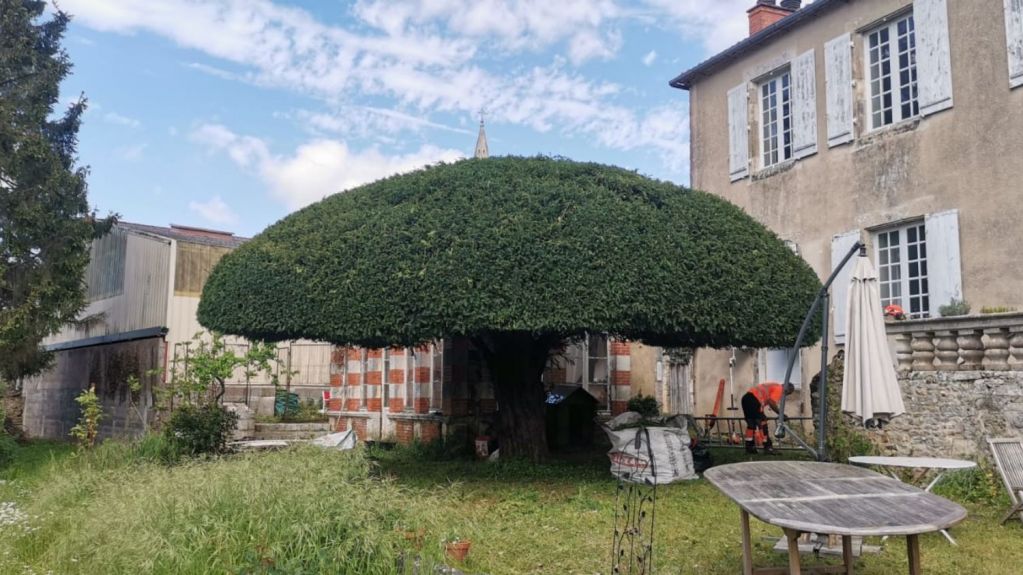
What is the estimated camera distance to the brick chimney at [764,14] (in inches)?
621

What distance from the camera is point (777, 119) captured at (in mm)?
14648

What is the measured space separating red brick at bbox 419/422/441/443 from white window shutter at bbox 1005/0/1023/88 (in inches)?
409

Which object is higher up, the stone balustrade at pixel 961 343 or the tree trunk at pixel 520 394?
the stone balustrade at pixel 961 343

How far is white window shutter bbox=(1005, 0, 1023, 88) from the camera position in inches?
408

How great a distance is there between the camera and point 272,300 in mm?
9258

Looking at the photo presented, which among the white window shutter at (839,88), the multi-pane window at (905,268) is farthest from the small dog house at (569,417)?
the white window shutter at (839,88)

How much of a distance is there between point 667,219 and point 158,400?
402 inches

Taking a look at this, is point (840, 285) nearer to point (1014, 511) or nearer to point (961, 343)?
point (961, 343)

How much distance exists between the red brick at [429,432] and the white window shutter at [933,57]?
957 centimetres

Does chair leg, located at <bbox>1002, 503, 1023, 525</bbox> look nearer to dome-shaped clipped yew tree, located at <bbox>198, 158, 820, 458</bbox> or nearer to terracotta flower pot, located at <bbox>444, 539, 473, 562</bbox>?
dome-shaped clipped yew tree, located at <bbox>198, 158, 820, 458</bbox>

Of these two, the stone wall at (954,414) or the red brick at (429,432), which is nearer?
the stone wall at (954,414)

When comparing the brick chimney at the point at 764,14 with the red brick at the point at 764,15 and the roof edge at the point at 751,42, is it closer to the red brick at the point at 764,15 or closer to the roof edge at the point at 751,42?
the red brick at the point at 764,15

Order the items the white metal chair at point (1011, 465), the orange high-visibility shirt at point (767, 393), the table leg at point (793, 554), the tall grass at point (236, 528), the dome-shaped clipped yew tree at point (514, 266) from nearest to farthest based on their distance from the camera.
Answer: the table leg at point (793, 554) < the tall grass at point (236, 528) < the white metal chair at point (1011, 465) < the dome-shaped clipped yew tree at point (514, 266) < the orange high-visibility shirt at point (767, 393)

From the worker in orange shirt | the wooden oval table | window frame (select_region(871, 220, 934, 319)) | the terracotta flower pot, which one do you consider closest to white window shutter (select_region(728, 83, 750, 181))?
window frame (select_region(871, 220, 934, 319))
